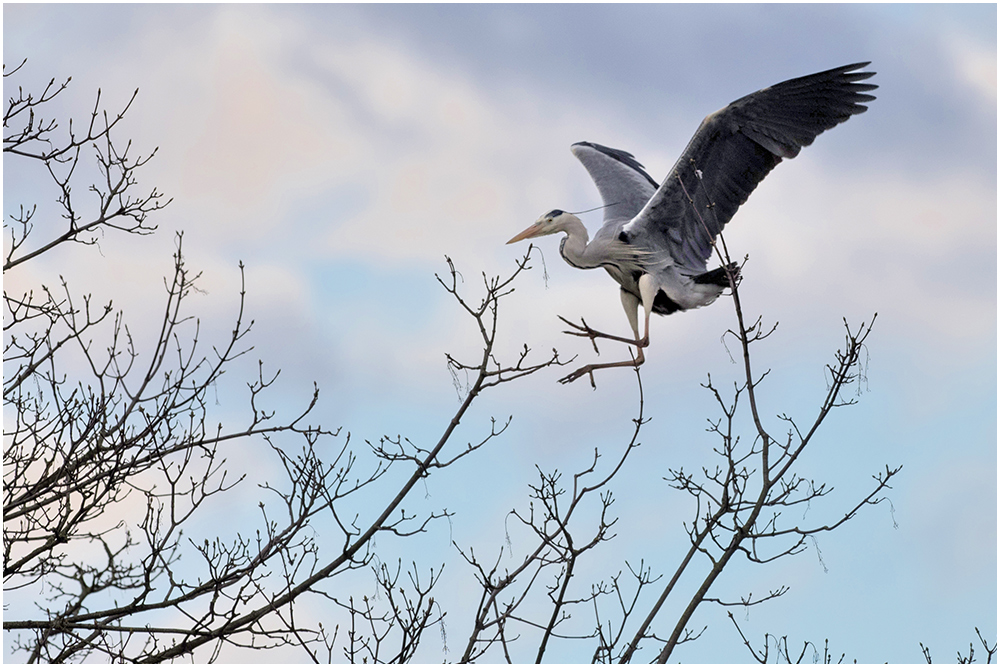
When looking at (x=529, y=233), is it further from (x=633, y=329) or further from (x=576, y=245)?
(x=633, y=329)

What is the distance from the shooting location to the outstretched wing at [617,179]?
8684 millimetres

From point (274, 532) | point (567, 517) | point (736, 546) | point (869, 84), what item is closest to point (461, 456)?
point (567, 517)

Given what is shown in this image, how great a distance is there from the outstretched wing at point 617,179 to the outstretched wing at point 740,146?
3.22ft

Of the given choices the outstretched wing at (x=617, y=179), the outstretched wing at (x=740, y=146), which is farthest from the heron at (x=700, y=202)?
the outstretched wing at (x=617, y=179)

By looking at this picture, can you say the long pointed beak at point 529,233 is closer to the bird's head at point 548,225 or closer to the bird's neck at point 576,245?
the bird's head at point 548,225

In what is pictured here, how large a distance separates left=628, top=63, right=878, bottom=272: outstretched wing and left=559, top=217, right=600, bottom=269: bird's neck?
1.22ft

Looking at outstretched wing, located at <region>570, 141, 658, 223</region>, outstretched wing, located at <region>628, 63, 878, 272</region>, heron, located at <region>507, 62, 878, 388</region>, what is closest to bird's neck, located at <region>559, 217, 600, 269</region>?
heron, located at <region>507, 62, 878, 388</region>

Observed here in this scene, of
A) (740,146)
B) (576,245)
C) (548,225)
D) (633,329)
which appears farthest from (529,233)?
(740,146)

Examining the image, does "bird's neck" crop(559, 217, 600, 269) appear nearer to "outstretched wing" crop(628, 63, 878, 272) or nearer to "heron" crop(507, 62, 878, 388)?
"heron" crop(507, 62, 878, 388)

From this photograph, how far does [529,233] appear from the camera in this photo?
7.64 metres

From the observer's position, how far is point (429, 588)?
4941 millimetres

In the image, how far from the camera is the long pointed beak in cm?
762

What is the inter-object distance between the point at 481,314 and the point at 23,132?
3135 mm

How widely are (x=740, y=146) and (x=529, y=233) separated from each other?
1.76 m
